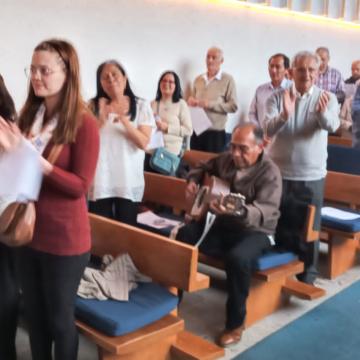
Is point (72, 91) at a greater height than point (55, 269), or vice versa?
point (72, 91)

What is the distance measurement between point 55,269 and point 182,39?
14.2 feet

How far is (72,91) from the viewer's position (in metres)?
1.81

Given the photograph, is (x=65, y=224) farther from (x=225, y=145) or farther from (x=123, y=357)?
(x=225, y=145)

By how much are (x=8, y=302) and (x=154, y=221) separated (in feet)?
4.89

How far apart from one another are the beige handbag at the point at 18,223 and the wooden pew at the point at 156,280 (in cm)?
58

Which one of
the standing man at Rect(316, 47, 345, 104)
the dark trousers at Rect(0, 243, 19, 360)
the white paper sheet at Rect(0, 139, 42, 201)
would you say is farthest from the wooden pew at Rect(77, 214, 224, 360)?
the standing man at Rect(316, 47, 345, 104)

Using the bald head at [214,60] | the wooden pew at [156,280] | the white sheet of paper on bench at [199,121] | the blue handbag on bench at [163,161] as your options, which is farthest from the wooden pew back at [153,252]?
the bald head at [214,60]

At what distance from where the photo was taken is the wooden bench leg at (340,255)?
370 cm

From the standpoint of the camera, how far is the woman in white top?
9.57ft

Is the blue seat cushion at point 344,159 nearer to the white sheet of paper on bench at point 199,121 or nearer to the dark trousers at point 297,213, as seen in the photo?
the white sheet of paper on bench at point 199,121

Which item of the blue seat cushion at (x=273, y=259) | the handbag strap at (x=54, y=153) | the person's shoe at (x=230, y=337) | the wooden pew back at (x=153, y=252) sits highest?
the handbag strap at (x=54, y=153)

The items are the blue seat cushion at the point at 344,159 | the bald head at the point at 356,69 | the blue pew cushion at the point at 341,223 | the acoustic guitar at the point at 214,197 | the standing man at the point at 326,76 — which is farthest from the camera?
the bald head at the point at 356,69

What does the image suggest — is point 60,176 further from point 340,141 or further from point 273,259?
point 340,141

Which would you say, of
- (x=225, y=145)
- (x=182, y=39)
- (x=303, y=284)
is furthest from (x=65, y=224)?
(x=182, y=39)
